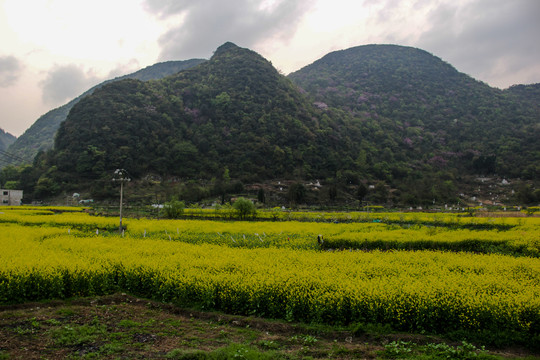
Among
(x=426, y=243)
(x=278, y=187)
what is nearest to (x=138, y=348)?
(x=426, y=243)

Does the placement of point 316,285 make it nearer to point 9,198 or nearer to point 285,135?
point 9,198

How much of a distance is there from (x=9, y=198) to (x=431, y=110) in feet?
457

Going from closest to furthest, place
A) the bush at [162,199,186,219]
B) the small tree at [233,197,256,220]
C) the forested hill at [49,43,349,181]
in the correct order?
the small tree at [233,197,256,220]
the bush at [162,199,186,219]
the forested hill at [49,43,349,181]

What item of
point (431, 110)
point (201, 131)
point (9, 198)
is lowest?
point (9, 198)

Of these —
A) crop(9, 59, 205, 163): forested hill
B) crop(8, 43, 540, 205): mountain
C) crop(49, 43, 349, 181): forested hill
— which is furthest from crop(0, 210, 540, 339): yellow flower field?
crop(9, 59, 205, 163): forested hill

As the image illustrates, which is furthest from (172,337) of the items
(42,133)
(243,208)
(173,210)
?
(42,133)

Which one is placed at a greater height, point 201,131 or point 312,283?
point 201,131

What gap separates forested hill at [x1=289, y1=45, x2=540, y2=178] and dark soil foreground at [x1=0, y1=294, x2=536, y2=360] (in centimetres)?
9582

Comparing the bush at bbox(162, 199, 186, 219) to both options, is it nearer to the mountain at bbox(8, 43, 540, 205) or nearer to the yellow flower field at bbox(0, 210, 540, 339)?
the yellow flower field at bbox(0, 210, 540, 339)

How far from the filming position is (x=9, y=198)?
61062 millimetres

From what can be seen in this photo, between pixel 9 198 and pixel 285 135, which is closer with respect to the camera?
pixel 9 198

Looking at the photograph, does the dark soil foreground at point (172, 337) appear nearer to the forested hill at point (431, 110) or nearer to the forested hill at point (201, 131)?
the forested hill at point (201, 131)

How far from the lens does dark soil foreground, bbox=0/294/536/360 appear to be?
24.0 ft

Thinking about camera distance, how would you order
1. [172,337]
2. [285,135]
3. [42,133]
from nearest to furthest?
[172,337] → [285,135] → [42,133]
